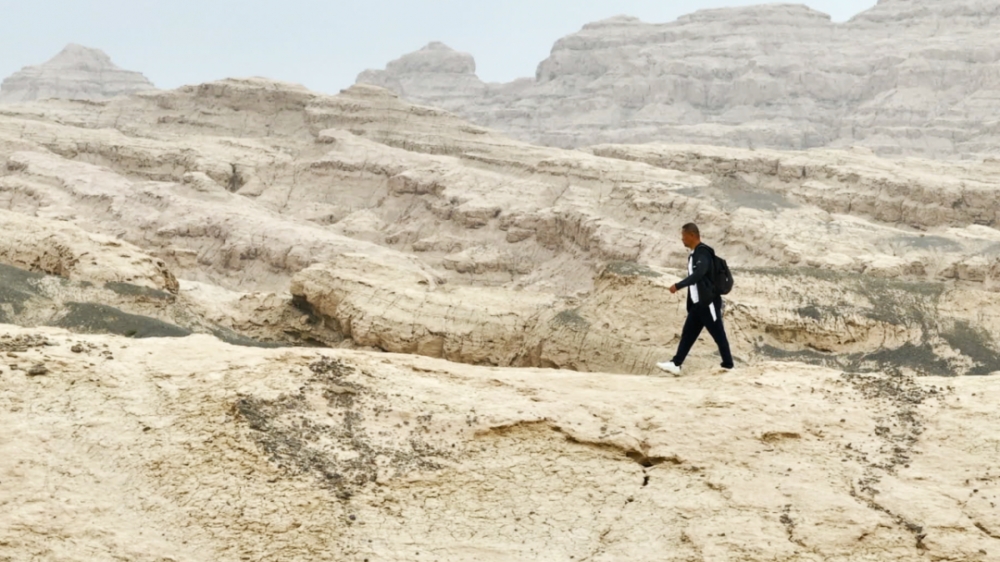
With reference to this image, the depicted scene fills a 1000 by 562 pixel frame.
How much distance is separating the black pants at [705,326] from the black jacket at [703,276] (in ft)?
0.28

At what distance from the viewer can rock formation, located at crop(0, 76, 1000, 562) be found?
6.16m

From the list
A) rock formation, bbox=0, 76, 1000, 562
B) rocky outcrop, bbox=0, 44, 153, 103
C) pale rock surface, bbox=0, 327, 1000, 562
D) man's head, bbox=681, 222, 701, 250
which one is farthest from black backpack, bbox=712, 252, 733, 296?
rocky outcrop, bbox=0, 44, 153, 103

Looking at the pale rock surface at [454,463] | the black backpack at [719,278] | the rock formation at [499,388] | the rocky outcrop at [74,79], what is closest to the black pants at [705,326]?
the black backpack at [719,278]

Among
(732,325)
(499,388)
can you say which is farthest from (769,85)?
(499,388)

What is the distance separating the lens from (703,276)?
878 cm

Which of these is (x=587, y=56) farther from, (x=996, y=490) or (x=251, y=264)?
(x=996, y=490)

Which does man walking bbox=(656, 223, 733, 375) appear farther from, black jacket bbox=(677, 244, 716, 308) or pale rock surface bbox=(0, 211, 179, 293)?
pale rock surface bbox=(0, 211, 179, 293)

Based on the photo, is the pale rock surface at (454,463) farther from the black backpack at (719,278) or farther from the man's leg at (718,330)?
the black backpack at (719,278)

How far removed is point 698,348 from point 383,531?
8861 mm

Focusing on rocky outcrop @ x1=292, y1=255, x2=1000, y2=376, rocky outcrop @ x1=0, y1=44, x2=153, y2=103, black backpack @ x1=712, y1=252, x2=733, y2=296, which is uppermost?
rocky outcrop @ x1=0, y1=44, x2=153, y2=103

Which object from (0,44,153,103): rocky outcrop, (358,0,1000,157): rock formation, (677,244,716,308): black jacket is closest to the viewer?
(677,244,716,308): black jacket

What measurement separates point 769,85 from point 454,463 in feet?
290

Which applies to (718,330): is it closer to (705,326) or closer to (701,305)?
(705,326)

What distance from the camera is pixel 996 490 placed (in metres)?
6.41
